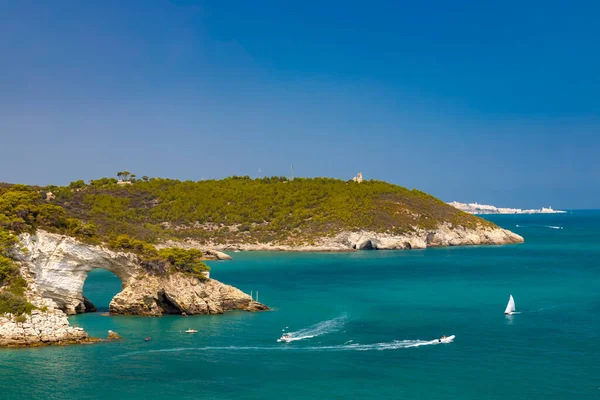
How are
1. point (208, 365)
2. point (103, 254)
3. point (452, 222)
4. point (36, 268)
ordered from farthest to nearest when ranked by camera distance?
point (452, 222), point (103, 254), point (36, 268), point (208, 365)

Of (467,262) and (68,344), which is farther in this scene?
(467,262)

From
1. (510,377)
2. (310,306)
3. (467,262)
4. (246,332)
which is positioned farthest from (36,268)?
(467,262)

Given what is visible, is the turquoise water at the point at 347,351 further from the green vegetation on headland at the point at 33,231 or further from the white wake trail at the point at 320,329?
the green vegetation on headland at the point at 33,231

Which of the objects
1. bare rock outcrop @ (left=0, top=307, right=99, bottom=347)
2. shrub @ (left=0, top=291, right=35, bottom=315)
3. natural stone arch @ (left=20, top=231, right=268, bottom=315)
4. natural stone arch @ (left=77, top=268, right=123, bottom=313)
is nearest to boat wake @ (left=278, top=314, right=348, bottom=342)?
natural stone arch @ (left=20, top=231, right=268, bottom=315)

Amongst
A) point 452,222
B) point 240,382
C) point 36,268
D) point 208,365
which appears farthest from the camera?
point 452,222

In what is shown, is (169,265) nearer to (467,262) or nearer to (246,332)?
(246,332)

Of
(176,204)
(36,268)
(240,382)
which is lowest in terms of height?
(240,382)

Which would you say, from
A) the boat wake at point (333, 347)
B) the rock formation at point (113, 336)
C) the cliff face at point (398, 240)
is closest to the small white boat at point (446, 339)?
the boat wake at point (333, 347)
